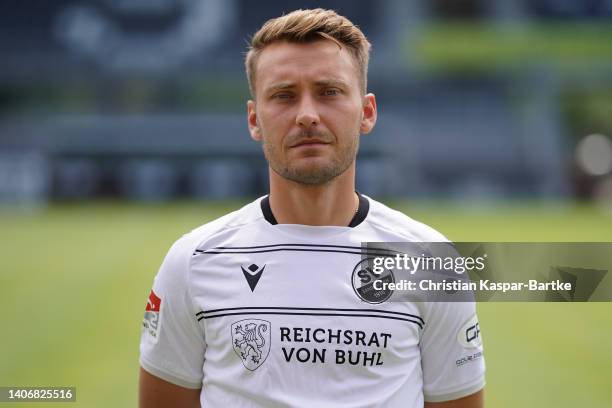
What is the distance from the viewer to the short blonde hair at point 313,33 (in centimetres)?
245

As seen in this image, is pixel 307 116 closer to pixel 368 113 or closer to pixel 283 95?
pixel 283 95

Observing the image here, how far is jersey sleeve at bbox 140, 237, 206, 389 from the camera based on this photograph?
2539mm

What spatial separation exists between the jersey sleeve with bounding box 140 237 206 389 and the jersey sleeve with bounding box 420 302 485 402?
2.35 ft

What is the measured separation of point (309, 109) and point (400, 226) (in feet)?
1.69

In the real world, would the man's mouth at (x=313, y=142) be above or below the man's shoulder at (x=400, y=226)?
above

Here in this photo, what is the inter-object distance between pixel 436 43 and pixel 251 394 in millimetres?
39288

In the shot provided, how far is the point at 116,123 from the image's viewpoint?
3309cm

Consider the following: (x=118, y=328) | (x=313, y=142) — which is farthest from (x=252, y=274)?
(x=118, y=328)

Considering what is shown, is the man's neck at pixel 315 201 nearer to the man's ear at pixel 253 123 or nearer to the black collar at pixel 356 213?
the black collar at pixel 356 213

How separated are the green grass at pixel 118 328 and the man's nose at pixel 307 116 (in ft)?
14.2

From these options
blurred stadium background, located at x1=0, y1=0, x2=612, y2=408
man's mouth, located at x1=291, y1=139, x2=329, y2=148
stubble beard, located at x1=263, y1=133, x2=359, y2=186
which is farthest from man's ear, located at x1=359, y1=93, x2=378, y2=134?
blurred stadium background, located at x1=0, y1=0, x2=612, y2=408

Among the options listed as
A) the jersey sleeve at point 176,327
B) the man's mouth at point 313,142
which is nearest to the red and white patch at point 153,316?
the jersey sleeve at point 176,327

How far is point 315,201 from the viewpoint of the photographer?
2543 mm

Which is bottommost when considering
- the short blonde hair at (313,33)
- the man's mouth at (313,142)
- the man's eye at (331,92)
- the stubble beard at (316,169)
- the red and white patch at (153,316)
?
the red and white patch at (153,316)
